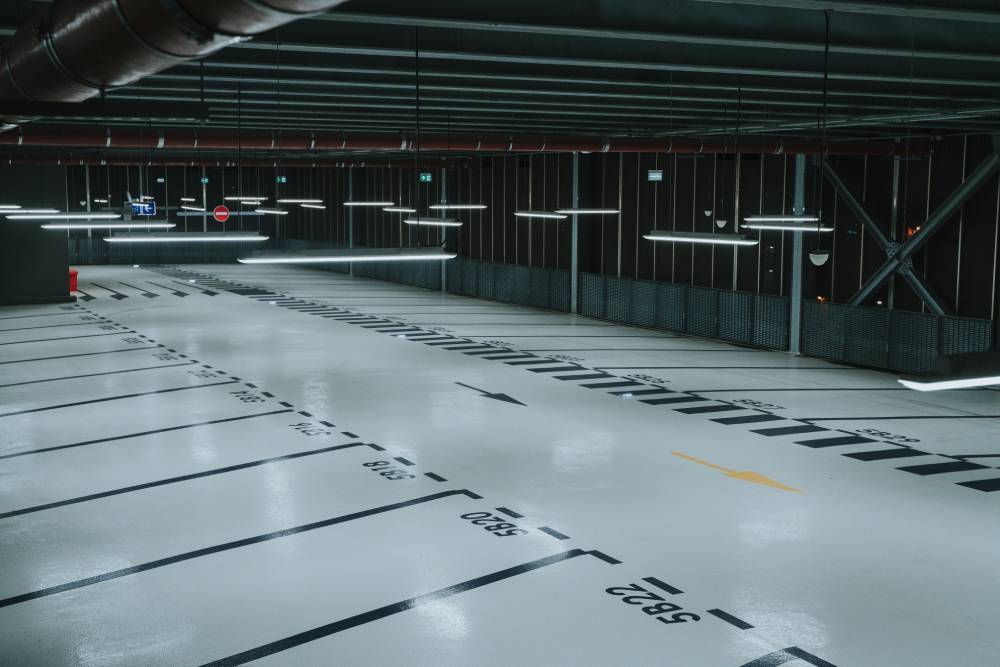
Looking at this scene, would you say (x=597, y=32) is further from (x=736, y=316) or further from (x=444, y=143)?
(x=736, y=316)

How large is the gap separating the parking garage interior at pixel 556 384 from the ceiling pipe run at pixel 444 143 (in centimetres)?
10

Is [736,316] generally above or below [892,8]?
below

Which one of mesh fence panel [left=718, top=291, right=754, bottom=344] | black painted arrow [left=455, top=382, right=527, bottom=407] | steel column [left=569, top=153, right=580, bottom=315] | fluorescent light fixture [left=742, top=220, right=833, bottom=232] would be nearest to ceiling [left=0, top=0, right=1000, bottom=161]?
fluorescent light fixture [left=742, top=220, right=833, bottom=232]

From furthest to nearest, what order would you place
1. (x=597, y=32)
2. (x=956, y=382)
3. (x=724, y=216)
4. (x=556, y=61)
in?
(x=724, y=216) < (x=556, y=61) < (x=597, y=32) < (x=956, y=382)

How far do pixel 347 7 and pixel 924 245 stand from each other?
49.9 feet

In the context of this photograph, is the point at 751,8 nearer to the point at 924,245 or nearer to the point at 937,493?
the point at 937,493

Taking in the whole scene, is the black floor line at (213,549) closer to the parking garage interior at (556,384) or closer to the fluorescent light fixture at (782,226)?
the parking garage interior at (556,384)

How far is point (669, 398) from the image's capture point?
1714cm

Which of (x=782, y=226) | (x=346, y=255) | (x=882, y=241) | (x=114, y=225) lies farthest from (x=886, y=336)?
(x=114, y=225)

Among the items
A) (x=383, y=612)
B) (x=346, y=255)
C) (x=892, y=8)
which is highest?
(x=892, y=8)

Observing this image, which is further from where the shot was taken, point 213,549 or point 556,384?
point 556,384

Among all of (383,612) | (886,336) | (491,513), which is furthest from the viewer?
(886,336)

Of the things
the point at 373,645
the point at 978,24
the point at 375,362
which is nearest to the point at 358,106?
the point at 375,362

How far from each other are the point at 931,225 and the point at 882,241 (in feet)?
4.18
